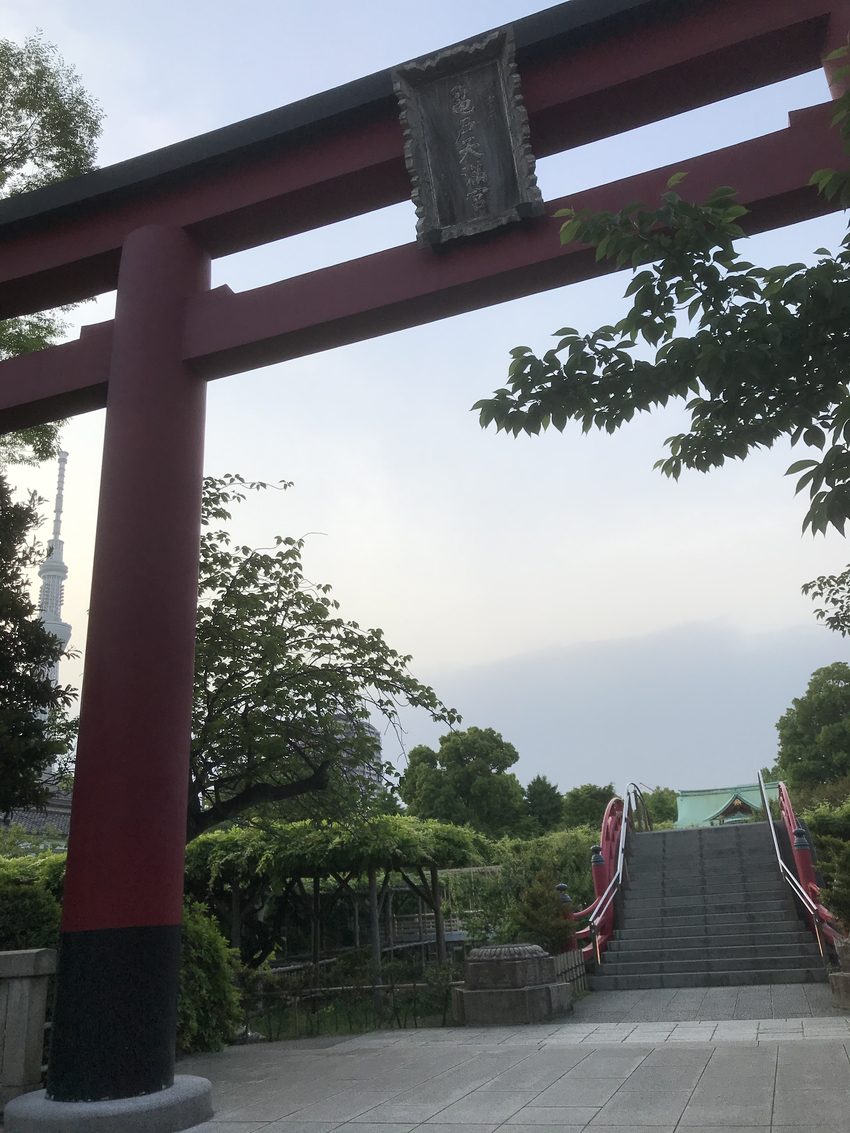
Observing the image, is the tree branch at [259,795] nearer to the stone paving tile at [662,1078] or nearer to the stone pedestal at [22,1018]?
the stone pedestal at [22,1018]

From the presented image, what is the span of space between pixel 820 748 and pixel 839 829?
17.0 meters

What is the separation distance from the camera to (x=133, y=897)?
16.3ft

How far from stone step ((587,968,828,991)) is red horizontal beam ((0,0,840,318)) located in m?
9.01

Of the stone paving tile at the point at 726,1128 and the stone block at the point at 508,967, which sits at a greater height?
the stone block at the point at 508,967

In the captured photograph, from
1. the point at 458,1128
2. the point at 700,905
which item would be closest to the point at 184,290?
the point at 458,1128

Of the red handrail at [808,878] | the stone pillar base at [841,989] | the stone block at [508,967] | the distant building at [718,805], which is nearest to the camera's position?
the stone pillar base at [841,989]

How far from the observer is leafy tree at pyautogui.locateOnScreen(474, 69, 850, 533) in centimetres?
330

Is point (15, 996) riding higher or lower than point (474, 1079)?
higher

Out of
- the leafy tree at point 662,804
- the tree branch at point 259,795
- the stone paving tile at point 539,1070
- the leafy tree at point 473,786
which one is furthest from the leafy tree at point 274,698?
the leafy tree at point 662,804

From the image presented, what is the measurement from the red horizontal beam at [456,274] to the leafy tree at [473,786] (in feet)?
101

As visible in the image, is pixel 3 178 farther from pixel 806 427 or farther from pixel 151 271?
pixel 806 427

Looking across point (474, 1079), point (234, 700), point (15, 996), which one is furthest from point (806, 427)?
point (234, 700)

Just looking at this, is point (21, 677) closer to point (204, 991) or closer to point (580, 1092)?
point (204, 991)

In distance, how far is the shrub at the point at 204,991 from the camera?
23.9ft
